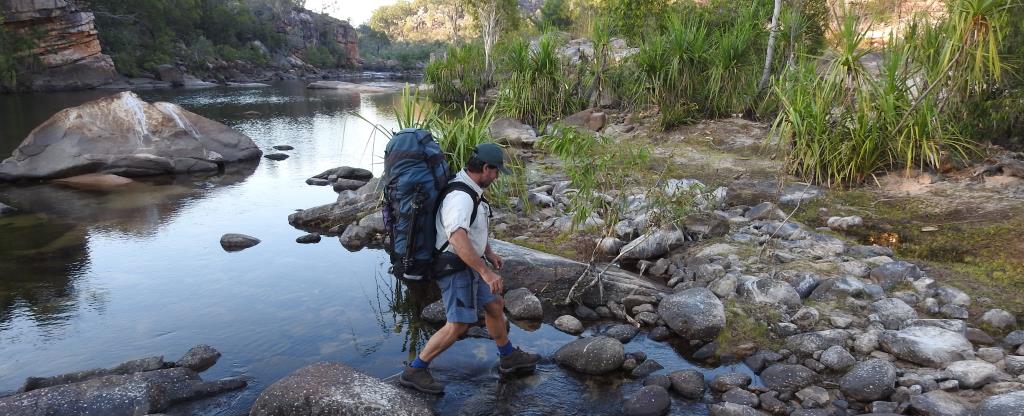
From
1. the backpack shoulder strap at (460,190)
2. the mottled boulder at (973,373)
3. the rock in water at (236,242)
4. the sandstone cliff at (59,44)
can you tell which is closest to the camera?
the backpack shoulder strap at (460,190)

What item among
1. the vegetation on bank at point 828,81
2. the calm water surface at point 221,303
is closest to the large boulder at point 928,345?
the calm water surface at point 221,303

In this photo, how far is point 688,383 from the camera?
4.55m

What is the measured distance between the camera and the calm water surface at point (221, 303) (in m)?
4.82

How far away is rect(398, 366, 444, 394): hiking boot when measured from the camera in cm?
456

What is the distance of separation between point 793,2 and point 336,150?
10258 millimetres

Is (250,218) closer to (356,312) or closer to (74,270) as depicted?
(74,270)

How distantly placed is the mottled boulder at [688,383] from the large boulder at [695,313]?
2.25ft

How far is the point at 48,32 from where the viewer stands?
3422cm

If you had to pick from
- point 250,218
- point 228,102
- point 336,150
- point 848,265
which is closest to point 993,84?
point 848,265

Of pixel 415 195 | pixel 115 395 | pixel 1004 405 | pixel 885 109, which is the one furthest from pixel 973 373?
pixel 115 395

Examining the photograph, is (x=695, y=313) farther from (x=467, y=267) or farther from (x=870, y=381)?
(x=467, y=267)

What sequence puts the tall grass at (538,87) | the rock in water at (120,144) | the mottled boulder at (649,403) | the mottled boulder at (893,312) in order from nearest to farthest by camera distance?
the mottled boulder at (649,403) → the mottled boulder at (893,312) → the rock in water at (120,144) → the tall grass at (538,87)

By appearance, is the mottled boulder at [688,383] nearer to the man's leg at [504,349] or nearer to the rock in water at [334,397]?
the man's leg at [504,349]

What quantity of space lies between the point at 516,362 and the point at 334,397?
4.54 feet
